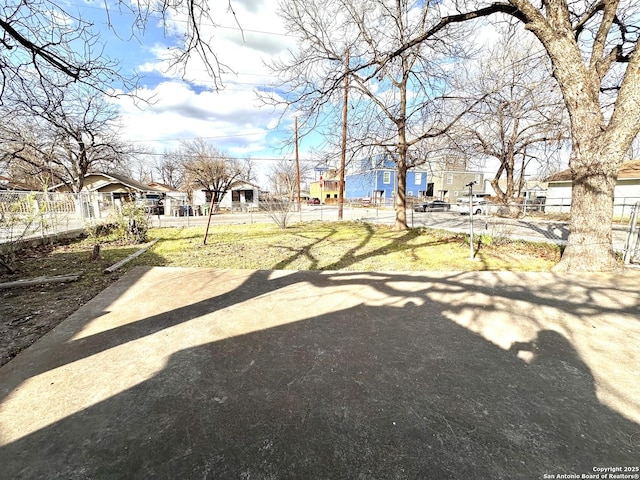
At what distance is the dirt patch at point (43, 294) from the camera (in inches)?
125

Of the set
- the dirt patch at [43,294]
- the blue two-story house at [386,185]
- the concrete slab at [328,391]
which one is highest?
the blue two-story house at [386,185]

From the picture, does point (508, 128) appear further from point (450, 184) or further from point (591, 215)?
point (450, 184)

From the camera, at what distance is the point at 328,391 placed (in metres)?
2.18

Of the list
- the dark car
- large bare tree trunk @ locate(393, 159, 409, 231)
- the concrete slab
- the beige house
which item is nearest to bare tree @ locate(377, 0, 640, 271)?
the concrete slab

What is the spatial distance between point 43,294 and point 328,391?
5115 millimetres

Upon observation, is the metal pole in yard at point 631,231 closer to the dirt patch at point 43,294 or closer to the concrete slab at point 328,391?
the concrete slab at point 328,391

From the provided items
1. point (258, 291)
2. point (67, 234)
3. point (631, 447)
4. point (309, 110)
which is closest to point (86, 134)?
point (67, 234)

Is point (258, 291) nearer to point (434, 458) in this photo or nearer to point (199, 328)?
point (199, 328)

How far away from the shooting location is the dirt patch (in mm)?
3186

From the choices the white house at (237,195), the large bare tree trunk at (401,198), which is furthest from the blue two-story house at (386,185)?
the large bare tree trunk at (401,198)

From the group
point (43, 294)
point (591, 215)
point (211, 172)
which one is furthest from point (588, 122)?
point (211, 172)

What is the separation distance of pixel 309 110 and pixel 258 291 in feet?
14.3

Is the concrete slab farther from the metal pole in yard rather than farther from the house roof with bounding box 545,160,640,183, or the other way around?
the house roof with bounding box 545,160,640,183

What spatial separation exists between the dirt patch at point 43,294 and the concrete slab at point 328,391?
280 mm
